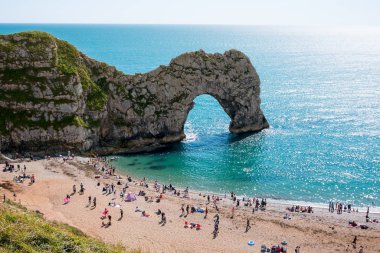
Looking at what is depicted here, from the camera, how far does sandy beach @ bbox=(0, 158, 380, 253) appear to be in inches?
1603

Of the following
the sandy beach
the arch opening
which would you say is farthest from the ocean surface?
the sandy beach

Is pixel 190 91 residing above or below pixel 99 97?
above

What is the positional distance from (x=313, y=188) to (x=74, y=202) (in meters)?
34.4

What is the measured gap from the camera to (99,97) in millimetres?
70562

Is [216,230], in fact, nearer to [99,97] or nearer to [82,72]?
[99,97]

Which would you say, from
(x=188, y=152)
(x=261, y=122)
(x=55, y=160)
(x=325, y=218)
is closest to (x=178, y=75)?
(x=188, y=152)

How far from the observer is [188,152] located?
71500mm

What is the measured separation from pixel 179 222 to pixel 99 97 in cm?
3353

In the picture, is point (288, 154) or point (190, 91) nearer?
→ point (288, 154)

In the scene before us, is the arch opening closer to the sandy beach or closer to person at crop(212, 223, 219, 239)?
the sandy beach

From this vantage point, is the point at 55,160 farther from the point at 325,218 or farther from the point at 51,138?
the point at 325,218

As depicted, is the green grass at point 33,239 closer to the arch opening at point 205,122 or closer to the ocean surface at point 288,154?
the ocean surface at point 288,154

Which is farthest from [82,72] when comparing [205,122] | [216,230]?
[216,230]

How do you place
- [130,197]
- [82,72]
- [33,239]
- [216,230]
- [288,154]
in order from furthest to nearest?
[288,154]
[82,72]
[130,197]
[216,230]
[33,239]
